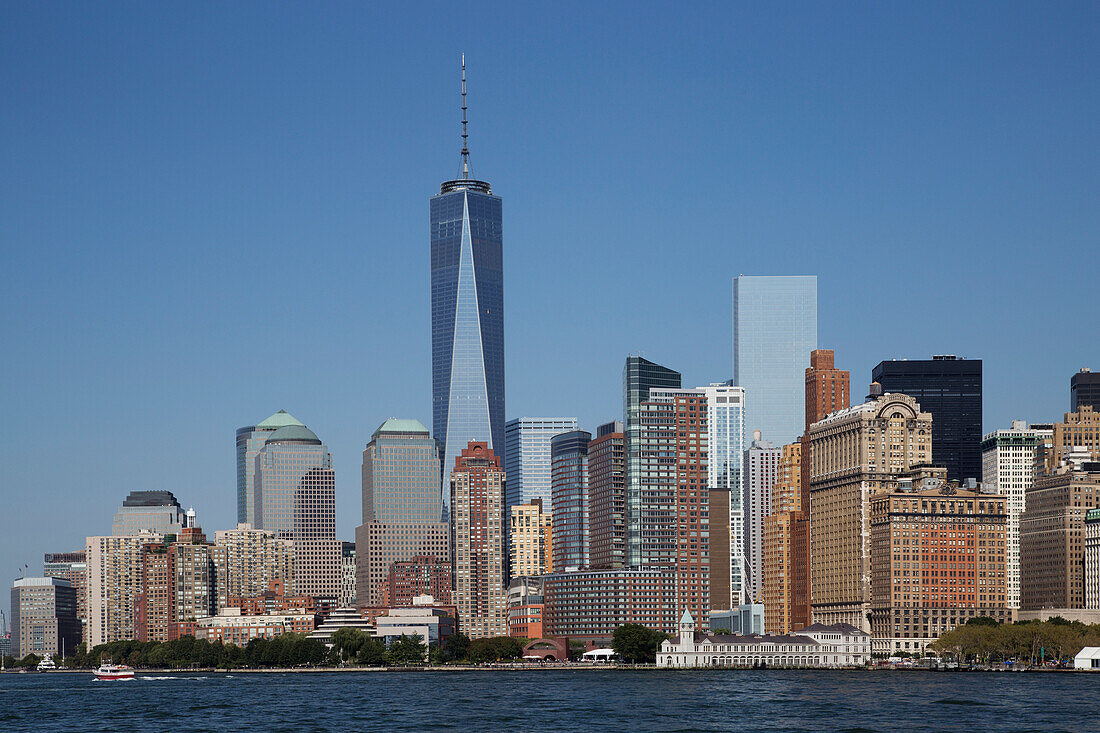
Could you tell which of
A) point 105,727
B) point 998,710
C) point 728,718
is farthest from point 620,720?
point 105,727

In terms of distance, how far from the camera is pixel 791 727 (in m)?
171

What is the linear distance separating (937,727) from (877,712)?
1950 cm

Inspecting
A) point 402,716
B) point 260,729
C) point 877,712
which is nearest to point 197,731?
point 260,729

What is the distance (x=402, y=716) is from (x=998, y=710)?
62696 millimetres

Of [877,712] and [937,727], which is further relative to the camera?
[877,712]

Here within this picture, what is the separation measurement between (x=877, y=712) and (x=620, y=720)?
2762 centimetres

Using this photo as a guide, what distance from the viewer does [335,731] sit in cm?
17288

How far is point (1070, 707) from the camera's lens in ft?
617

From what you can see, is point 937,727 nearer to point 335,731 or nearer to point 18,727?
point 335,731

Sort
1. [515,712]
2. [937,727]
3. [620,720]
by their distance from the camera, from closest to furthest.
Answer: [937,727] < [620,720] < [515,712]

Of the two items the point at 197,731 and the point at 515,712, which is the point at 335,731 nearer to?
the point at 197,731

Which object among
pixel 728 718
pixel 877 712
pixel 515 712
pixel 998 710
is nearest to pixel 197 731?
pixel 515 712

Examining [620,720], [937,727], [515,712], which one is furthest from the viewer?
[515,712]

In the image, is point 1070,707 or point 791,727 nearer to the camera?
point 791,727
